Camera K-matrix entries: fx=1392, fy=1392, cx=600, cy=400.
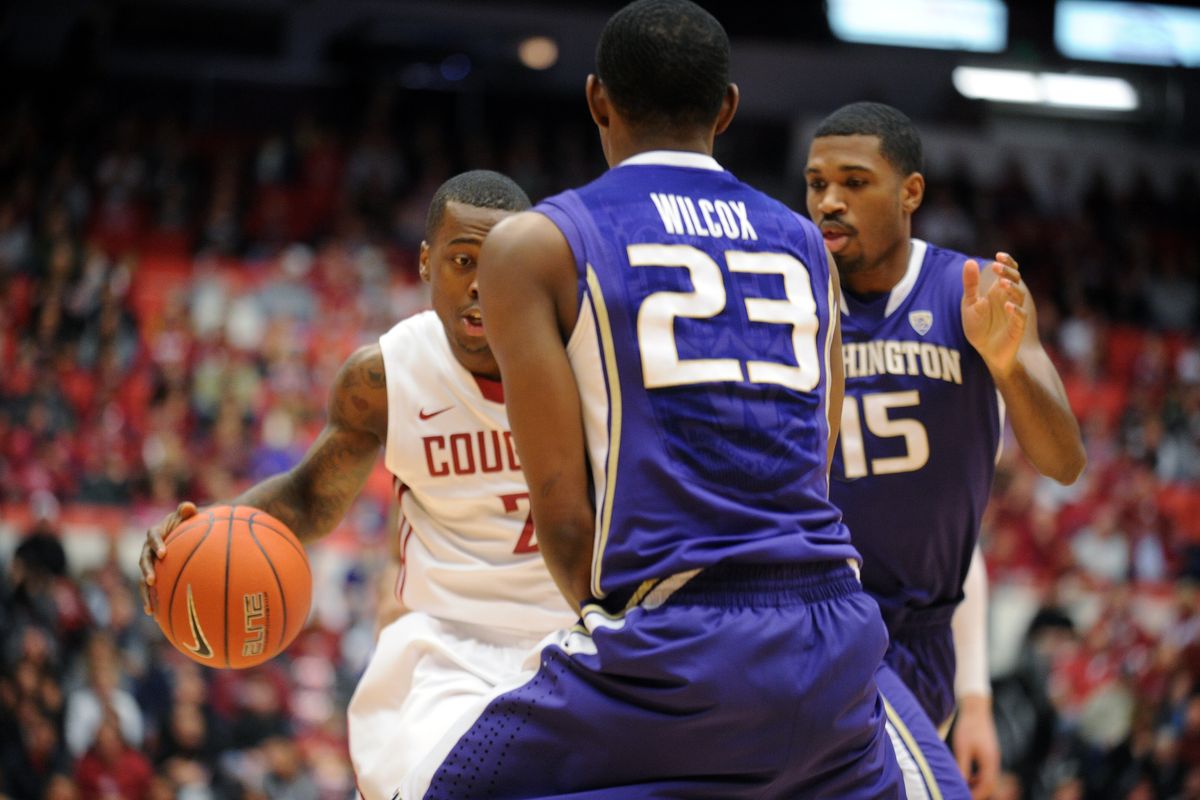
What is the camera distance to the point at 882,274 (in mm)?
4117

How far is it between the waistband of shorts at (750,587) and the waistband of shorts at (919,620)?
144cm

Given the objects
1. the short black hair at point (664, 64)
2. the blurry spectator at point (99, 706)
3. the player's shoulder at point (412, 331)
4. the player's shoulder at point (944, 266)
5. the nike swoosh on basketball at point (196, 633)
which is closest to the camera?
the short black hair at point (664, 64)

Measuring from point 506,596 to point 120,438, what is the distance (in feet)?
30.2

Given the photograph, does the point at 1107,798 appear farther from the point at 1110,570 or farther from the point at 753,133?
the point at 753,133

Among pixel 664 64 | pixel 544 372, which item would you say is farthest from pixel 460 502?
pixel 664 64

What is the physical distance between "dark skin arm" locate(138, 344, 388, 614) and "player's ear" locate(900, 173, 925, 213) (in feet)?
5.22

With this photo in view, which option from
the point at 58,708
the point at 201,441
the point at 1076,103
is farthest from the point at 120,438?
the point at 1076,103

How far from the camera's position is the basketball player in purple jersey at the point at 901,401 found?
3.97 meters

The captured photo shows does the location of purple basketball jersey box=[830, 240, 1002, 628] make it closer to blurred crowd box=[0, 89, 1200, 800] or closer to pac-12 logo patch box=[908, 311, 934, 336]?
pac-12 logo patch box=[908, 311, 934, 336]

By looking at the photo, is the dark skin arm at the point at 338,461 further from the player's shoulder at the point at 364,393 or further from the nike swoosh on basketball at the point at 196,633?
the nike swoosh on basketball at the point at 196,633

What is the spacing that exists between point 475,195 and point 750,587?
1734 mm

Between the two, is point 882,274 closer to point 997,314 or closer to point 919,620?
point 997,314

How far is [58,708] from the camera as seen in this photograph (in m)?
9.50

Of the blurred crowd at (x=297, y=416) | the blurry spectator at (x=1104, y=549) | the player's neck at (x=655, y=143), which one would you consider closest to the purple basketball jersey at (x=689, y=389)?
the player's neck at (x=655, y=143)
